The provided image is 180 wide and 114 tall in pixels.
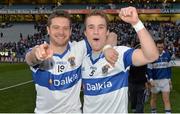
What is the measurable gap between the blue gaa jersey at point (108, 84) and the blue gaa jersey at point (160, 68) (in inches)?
276

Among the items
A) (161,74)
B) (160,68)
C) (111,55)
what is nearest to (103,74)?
(111,55)

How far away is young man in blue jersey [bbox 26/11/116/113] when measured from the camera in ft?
15.0

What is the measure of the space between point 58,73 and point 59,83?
Answer: 11 centimetres

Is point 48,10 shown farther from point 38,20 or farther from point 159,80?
point 159,80

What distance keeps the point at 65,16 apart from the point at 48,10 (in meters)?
63.1

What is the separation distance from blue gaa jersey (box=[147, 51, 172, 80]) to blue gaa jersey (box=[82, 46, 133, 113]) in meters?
7.02

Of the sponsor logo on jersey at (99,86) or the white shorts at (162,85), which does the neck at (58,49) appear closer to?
the sponsor logo on jersey at (99,86)

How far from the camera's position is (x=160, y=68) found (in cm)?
1159

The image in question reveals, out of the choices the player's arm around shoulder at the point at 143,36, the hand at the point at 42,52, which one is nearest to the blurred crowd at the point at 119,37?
the player's arm around shoulder at the point at 143,36

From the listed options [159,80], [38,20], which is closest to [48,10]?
[38,20]

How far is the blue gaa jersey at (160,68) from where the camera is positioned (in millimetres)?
11539

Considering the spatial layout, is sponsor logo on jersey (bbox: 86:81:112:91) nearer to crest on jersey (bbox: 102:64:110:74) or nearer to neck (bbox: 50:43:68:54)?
crest on jersey (bbox: 102:64:110:74)

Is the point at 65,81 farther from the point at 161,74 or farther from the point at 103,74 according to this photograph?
the point at 161,74

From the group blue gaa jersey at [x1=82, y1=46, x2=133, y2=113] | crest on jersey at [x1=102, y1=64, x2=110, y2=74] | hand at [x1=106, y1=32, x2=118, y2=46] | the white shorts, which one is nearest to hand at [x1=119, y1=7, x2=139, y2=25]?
blue gaa jersey at [x1=82, y1=46, x2=133, y2=113]
